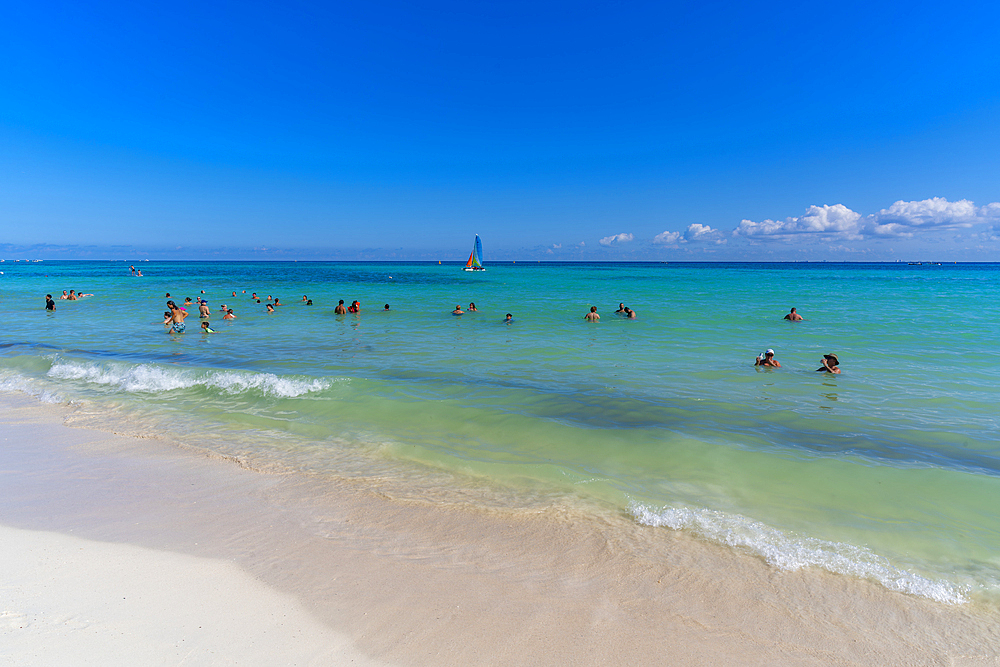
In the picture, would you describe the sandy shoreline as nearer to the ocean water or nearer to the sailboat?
the ocean water

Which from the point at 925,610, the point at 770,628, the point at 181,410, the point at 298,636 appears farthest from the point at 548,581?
the point at 181,410

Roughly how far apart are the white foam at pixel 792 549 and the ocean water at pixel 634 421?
0.08 ft

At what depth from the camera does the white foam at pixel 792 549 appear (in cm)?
436

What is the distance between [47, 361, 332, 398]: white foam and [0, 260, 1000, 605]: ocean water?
6 centimetres

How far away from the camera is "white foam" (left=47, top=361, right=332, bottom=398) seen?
11.3 m

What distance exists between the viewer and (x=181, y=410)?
32.6 ft

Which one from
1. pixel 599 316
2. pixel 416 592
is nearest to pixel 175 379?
pixel 416 592

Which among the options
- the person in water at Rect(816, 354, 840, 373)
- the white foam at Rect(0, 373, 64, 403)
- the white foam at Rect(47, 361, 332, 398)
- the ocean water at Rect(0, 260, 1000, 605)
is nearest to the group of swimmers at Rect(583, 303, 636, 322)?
the ocean water at Rect(0, 260, 1000, 605)

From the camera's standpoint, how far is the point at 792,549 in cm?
495

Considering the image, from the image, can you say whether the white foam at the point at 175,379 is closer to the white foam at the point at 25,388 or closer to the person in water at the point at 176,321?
the white foam at the point at 25,388

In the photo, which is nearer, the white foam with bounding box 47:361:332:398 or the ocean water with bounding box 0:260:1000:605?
the ocean water with bounding box 0:260:1000:605

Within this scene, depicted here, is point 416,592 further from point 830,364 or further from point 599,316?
point 599,316

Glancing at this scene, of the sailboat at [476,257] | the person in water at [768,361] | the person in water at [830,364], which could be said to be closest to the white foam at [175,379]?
the person in water at [768,361]

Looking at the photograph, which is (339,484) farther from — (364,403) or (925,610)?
(925,610)
